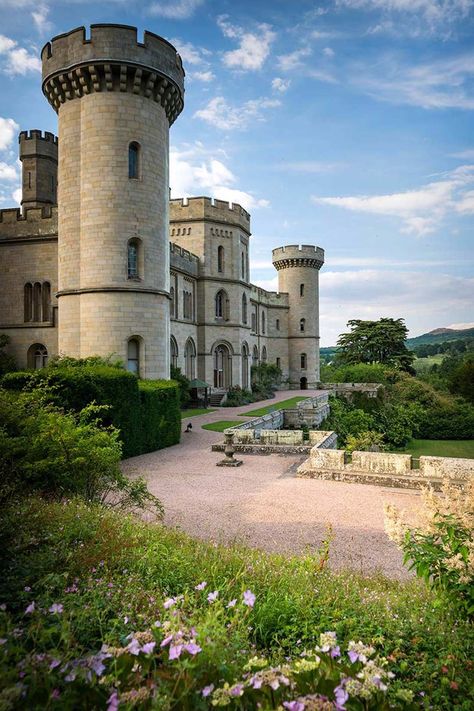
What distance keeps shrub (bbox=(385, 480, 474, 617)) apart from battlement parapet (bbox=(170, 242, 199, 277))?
25076 mm

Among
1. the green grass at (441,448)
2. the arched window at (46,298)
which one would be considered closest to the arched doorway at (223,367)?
the green grass at (441,448)

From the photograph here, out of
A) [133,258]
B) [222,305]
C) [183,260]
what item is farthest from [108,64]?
[222,305]

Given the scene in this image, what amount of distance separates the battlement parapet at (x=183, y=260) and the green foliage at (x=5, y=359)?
1024 centimetres

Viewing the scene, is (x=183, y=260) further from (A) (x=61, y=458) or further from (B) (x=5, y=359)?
(A) (x=61, y=458)

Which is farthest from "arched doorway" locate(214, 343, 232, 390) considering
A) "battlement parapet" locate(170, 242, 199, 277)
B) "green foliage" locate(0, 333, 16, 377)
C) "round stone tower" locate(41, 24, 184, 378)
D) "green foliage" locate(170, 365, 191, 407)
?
"round stone tower" locate(41, 24, 184, 378)

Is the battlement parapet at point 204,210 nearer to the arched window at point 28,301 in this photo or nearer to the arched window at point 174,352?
the arched window at point 174,352

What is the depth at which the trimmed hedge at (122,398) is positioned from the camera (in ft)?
41.4

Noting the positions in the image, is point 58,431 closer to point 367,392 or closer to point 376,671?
point 376,671

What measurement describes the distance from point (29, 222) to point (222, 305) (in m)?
14.6

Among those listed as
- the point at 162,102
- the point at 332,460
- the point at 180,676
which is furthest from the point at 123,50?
the point at 180,676

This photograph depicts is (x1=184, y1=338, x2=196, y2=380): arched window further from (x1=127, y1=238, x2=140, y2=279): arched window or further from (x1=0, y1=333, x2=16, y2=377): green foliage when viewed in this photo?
(x1=127, y1=238, x2=140, y2=279): arched window

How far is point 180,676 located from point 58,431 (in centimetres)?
592

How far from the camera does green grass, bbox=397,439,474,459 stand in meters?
28.2

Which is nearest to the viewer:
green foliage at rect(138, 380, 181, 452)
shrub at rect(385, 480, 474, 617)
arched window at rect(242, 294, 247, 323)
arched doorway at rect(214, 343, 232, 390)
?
shrub at rect(385, 480, 474, 617)
